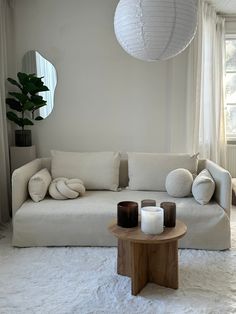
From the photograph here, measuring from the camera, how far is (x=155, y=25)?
7.24 feet

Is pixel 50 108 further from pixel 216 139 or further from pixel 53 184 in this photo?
pixel 216 139

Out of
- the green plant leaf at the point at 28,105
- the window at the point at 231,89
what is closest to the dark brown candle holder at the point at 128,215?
the green plant leaf at the point at 28,105

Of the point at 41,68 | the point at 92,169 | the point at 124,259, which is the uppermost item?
the point at 41,68

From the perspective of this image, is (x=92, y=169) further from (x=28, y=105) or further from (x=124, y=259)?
(x=124, y=259)

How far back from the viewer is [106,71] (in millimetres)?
4199

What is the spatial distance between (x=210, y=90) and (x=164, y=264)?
3.02 meters

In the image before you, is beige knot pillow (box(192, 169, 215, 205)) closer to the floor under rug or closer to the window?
the floor under rug

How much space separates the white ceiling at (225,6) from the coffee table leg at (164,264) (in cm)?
333

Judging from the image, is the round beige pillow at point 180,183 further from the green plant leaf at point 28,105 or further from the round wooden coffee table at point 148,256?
the green plant leaf at point 28,105

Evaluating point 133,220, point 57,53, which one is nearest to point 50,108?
point 57,53

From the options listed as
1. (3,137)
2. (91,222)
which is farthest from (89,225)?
(3,137)

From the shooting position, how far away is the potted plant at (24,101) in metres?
3.83

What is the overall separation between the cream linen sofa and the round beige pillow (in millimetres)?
135

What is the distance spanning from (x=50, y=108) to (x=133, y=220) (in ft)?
7.33
